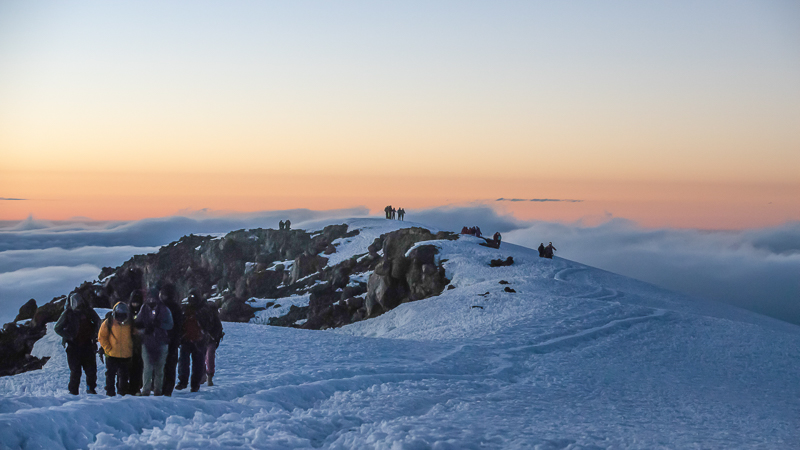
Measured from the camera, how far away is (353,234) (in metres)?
70.6

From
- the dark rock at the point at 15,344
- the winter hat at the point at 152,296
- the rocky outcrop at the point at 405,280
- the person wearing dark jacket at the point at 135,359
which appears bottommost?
the dark rock at the point at 15,344

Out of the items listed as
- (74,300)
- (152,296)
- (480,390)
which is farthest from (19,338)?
(480,390)

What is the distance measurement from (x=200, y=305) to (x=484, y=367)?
373 inches

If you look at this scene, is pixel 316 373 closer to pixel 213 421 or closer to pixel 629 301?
pixel 213 421

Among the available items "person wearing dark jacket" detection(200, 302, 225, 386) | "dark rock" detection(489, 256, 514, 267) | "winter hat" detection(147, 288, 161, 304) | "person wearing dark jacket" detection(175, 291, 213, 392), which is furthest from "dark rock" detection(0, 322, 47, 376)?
"dark rock" detection(489, 256, 514, 267)

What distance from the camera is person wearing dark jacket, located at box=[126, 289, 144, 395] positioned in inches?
488

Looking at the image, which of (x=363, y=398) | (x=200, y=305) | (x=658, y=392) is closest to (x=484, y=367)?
(x=658, y=392)

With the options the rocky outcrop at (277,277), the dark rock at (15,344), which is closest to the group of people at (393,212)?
the rocky outcrop at (277,277)

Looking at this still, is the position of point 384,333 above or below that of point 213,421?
below

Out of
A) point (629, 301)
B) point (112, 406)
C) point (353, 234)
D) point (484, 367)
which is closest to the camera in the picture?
point (112, 406)

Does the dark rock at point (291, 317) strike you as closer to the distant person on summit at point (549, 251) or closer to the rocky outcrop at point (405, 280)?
the rocky outcrop at point (405, 280)

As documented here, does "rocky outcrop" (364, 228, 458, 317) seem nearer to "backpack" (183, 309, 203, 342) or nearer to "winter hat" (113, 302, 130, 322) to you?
"backpack" (183, 309, 203, 342)

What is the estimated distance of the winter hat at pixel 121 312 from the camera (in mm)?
12039

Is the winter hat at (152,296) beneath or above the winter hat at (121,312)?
above
